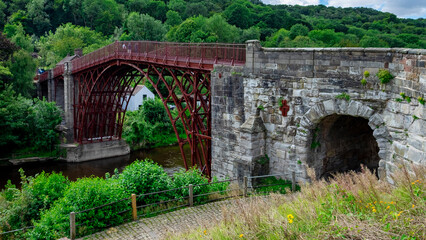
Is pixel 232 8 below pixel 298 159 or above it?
above

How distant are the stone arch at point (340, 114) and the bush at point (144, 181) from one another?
4.54m

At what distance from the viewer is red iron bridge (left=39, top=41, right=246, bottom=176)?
58.7 feet

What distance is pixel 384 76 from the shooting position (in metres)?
10.8

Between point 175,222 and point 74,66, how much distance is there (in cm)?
2800

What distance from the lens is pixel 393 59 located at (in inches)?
418

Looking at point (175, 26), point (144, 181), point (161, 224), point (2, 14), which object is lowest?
point (161, 224)

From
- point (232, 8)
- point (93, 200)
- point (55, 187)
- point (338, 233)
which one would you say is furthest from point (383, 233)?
point (232, 8)

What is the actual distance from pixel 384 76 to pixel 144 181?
298 inches

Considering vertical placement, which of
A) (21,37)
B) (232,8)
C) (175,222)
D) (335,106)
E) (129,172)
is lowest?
(175,222)

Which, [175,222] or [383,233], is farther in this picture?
[175,222]

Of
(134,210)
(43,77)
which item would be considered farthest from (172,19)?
(134,210)

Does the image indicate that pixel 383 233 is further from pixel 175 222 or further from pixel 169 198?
pixel 169 198

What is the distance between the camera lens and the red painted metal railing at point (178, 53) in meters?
16.2

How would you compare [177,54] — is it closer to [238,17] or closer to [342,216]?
[342,216]
